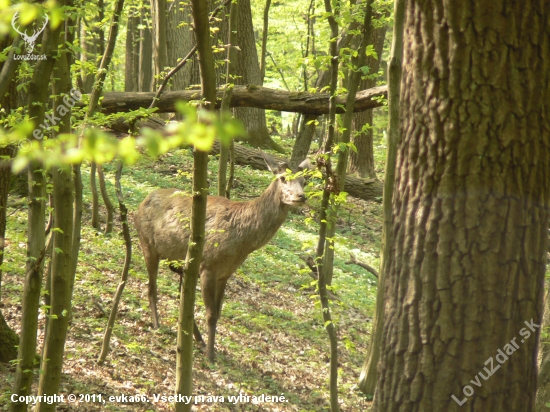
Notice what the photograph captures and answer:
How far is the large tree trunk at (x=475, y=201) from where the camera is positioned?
10.00ft

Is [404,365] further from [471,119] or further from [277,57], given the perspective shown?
[277,57]

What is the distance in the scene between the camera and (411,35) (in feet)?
10.9

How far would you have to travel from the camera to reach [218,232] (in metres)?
7.20

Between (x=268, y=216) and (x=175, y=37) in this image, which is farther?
(x=175, y=37)

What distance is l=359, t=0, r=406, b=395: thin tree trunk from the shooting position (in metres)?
5.42

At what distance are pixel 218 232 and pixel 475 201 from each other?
4.51 m

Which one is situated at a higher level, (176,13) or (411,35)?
(176,13)

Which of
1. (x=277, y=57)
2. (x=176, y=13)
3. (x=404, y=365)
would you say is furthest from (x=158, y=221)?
(x=277, y=57)

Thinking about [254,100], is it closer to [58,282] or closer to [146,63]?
[58,282]

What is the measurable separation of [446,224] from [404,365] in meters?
0.93

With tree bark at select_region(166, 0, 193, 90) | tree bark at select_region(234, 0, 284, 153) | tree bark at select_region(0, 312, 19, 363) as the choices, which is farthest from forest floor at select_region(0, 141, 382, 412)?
tree bark at select_region(166, 0, 193, 90)

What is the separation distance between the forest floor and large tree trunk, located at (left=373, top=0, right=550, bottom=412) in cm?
200

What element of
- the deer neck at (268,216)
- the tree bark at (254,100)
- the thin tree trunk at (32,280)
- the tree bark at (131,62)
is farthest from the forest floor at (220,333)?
the tree bark at (131,62)

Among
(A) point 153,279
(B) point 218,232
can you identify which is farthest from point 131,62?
(B) point 218,232
